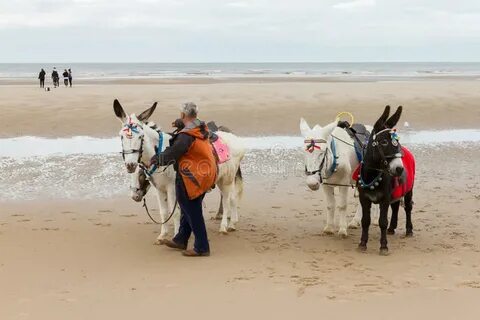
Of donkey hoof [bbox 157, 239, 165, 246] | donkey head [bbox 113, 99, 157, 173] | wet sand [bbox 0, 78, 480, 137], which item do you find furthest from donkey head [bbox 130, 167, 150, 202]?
wet sand [bbox 0, 78, 480, 137]

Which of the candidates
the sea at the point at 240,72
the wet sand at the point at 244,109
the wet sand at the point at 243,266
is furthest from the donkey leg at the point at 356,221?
the sea at the point at 240,72

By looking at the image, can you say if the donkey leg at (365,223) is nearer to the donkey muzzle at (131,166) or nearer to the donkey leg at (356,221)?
the donkey leg at (356,221)

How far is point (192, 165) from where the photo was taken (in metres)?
7.51

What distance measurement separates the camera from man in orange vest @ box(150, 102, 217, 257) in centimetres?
735

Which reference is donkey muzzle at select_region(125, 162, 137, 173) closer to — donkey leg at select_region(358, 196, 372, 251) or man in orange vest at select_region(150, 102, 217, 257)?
man in orange vest at select_region(150, 102, 217, 257)

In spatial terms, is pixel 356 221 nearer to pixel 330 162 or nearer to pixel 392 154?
pixel 330 162

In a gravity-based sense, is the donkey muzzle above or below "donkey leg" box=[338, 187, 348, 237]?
above

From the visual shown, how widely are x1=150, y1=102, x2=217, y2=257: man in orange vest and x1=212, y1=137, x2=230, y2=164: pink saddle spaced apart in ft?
2.46

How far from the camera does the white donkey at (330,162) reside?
7703 millimetres

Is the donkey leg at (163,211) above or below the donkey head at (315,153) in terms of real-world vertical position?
below

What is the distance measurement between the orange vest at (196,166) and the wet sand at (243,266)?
91cm

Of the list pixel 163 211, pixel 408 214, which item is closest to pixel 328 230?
pixel 408 214

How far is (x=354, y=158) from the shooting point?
8.80 meters

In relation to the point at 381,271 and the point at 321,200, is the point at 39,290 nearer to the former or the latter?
the point at 381,271
